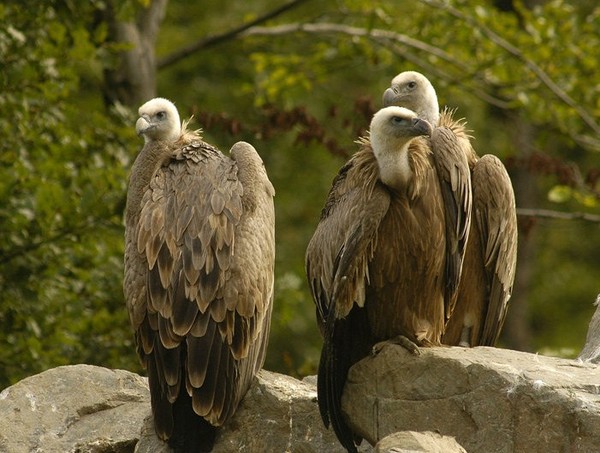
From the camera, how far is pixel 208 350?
702 centimetres

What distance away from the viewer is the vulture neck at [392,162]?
7.24m

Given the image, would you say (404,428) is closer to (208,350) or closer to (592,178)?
(208,350)

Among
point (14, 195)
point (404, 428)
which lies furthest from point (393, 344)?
point (14, 195)

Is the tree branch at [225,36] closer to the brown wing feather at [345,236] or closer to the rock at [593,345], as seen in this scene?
the brown wing feather at [345,236]

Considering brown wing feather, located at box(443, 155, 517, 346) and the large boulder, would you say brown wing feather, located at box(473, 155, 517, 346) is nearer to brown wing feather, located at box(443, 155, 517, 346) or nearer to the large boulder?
brown wing feather, located at box(443, 155, 517, 346)

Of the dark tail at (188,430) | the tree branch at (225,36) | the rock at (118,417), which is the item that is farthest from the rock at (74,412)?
→ the tree branch at (225,36)

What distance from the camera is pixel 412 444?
577 centimetres

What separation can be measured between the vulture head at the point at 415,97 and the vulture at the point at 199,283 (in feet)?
3.18

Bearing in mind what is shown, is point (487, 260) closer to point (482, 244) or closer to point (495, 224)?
point (482, 244)

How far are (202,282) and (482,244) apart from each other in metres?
1.74

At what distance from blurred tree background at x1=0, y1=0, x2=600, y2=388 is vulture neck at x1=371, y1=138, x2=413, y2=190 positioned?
10.3 ft

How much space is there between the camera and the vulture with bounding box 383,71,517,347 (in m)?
7.84

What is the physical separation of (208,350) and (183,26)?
13.3m

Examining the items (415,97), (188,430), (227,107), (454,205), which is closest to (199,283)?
(188,430)
